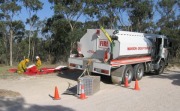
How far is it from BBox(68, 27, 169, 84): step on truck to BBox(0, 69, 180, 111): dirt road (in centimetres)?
81

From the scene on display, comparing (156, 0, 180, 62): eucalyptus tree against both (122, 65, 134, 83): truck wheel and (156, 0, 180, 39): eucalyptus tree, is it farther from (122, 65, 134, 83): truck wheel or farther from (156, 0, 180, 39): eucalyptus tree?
(122, 65, 134, 83): truck wheel

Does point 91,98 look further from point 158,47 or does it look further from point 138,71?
point 158,47

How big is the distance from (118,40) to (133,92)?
286 centimetres

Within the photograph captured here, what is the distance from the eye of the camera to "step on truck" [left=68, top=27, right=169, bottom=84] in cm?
1409

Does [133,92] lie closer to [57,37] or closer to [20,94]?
[20,94]

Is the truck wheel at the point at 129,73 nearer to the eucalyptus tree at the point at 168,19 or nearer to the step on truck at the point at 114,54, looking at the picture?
the step on truck at the point at 114,54

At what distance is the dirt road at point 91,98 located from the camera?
9562 mm

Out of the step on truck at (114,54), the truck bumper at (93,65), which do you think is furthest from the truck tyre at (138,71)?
the truck bumper at (93,65)

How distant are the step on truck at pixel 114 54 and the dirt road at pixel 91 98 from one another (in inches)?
32.0

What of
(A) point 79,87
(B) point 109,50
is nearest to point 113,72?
(B) point 109,50

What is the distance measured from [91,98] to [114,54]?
3.64m

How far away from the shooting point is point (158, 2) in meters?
33.0

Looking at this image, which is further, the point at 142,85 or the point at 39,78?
the point at 39,78

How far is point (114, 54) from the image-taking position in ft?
46.1
